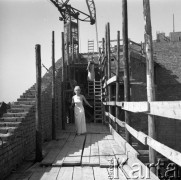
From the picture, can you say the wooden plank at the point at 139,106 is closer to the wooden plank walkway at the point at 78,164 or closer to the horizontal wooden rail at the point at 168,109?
the horizontal wooden rail at the point at 168,109

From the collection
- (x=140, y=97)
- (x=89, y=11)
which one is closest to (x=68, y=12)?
(x=89, y=11)

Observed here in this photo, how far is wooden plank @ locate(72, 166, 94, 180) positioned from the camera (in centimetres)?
380

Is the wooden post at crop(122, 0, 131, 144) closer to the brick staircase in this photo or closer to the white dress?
the brick staircase

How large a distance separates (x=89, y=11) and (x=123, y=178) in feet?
63.9

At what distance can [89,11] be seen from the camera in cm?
2136

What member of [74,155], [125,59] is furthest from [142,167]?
[125,59]

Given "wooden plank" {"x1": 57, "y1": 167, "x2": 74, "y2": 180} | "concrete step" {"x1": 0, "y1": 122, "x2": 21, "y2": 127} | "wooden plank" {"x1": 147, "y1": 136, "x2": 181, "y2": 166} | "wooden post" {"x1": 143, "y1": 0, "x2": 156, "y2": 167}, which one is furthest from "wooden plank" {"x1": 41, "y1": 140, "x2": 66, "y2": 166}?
"wooden plank" {"x1": 147, "y1": 136, "x2": 181, "y2": 166}

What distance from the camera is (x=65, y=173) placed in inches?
158

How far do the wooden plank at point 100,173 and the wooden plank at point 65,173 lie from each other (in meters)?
0.40

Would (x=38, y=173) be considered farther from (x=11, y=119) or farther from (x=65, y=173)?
(x=11, y=119)

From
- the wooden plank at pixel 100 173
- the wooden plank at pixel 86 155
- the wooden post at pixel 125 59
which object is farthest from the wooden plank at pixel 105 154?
the wooden post at pixel 125 59

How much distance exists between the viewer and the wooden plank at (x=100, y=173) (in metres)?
3.76

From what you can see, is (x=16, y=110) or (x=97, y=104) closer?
(x=16, y=110)

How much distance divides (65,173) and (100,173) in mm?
569
